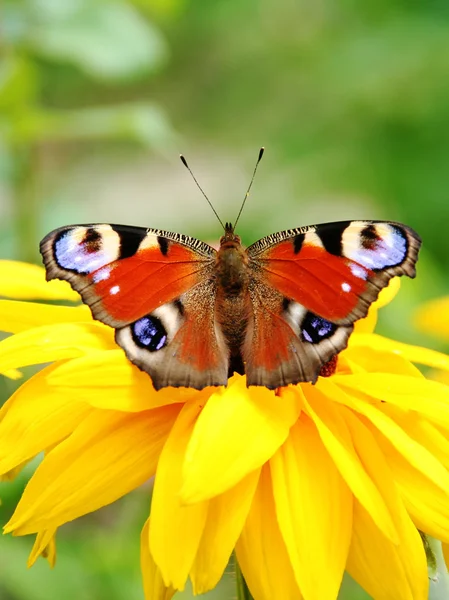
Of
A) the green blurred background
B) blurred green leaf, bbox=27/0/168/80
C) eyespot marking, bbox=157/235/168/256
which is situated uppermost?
eyespot marking, bbox=157/235/168/256

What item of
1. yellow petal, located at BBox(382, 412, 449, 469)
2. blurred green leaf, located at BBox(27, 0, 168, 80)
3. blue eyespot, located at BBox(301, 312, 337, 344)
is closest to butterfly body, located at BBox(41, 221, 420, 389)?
blue eyespot, located at BBox(301, 312, 337, 344)

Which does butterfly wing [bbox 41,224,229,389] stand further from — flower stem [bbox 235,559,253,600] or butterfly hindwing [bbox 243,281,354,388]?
flower stem [bbox 235,559,253,600]

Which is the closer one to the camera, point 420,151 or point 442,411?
point 442,411

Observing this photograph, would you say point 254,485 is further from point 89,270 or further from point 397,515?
point 89,270

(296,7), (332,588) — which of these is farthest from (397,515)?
(296,7)

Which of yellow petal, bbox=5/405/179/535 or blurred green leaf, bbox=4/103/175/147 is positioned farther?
blurred green leaf, bbox=4/103/175/147

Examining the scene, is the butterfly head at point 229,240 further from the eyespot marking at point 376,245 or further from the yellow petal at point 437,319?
the yellow petal at point 437,319

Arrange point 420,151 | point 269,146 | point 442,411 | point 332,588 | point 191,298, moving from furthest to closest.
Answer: point 269,146
point 420,151
point 191,298
point 442,411
point 332,588

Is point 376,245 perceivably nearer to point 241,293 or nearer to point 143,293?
point 241,293
